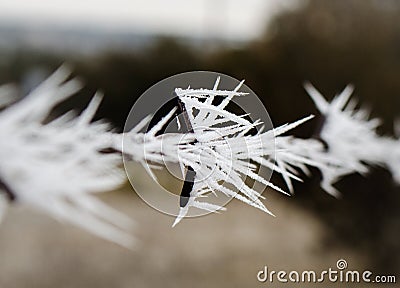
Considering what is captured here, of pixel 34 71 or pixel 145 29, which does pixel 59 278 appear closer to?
pixel 34 71

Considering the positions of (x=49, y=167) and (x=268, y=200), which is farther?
(x=268, y=200)

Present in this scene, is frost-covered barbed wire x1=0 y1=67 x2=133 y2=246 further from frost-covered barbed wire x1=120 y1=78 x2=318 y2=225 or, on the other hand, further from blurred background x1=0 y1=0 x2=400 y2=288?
blurred background x1=0 y1=0 x2=400 y2=288

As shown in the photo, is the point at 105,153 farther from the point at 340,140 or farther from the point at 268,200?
the point at 268,200

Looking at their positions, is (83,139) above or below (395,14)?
below

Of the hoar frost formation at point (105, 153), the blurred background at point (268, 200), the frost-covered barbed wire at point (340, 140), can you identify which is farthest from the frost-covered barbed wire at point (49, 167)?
the blurred background at point (268, 200)

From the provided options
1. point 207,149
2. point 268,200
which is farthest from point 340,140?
point 268,200

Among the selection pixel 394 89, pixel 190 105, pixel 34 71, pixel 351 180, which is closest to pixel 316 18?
pixel 394 89
